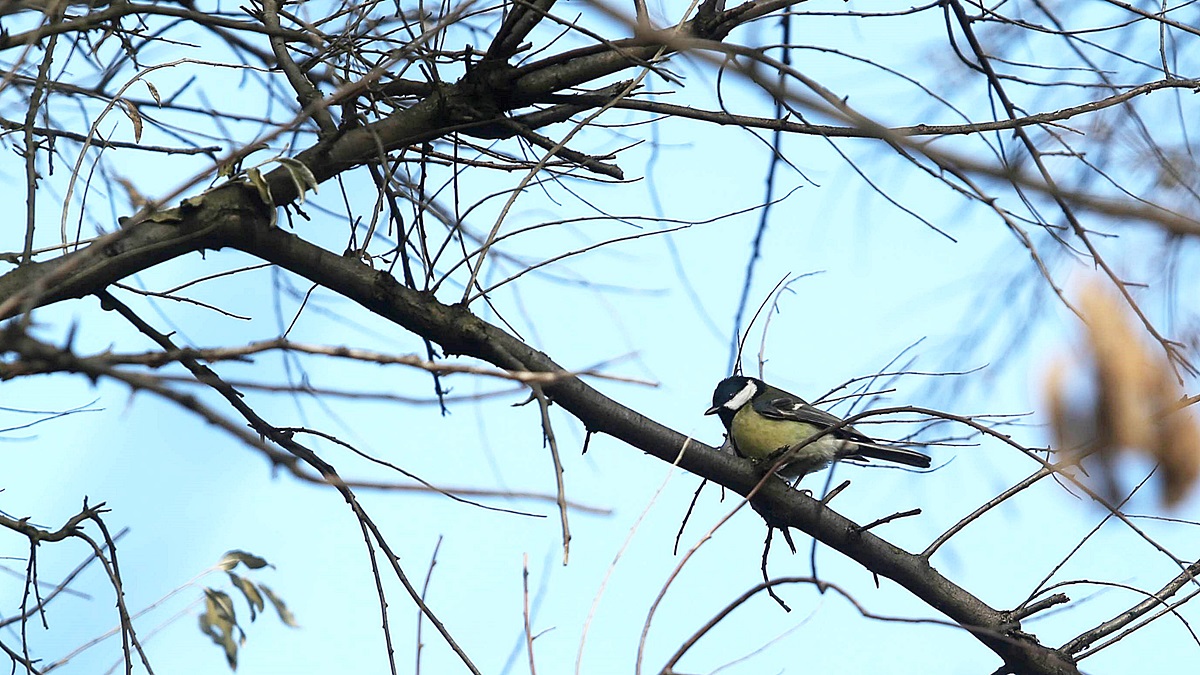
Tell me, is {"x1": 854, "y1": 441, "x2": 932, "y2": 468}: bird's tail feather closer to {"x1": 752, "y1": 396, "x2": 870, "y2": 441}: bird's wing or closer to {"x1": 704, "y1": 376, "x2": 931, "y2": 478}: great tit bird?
{"x1": 704, "y1": 376, "x2": 931, "y2": 478}: great tit bird

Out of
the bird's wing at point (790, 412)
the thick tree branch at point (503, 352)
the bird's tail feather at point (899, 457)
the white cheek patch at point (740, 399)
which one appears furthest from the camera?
the white cheek patch at point (740, 399)

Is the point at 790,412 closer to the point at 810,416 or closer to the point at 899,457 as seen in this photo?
the point at 810,416

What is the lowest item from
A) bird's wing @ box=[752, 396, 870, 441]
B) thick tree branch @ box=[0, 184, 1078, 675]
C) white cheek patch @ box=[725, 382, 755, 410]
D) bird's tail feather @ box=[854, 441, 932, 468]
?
thick tree branch @ box=[0, 184, 1078, 675]

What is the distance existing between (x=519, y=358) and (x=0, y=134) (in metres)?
1.32

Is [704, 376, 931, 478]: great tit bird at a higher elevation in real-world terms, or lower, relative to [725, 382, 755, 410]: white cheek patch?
lower

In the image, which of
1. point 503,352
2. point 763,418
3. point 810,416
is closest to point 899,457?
point 810,416

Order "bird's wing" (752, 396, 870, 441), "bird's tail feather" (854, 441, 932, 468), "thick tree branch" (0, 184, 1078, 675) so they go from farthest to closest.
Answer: "bird's wing" (752, 396, 870, 441)
"bird's tail feather" (854, 441, 932, 468)
"thick tree branch" (0, 184, 1078, 675)

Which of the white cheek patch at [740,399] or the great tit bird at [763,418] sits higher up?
the white cheek patch at [740,399]

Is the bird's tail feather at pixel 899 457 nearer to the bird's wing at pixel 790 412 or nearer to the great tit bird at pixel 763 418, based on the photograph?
the great tit bird at pixel 763 418

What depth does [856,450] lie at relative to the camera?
3615mm

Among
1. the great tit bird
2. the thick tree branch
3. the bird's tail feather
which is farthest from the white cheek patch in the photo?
the thick tree branch

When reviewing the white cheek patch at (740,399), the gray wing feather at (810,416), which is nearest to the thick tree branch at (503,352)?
the gray wing feather at (810,416)

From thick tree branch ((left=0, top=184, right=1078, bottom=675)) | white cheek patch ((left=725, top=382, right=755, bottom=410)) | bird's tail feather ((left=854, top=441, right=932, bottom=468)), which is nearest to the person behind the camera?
thick tree branch ((left=0, top=184, right=1078, bottom=675))

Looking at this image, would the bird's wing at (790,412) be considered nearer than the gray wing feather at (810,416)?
No
